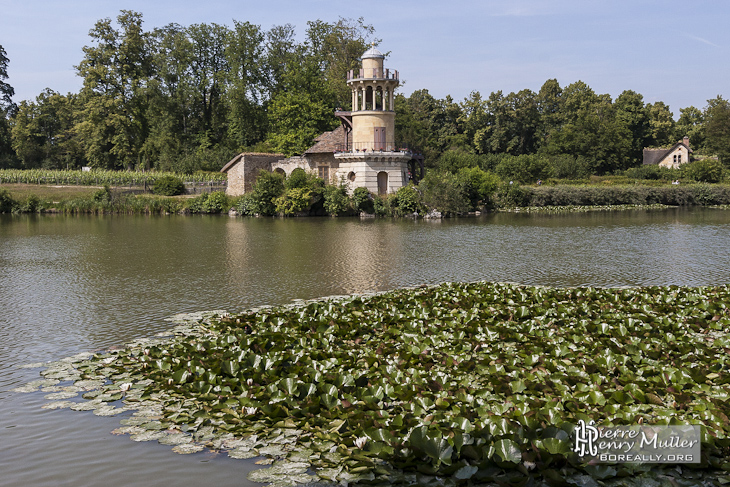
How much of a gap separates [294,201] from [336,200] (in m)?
3.00

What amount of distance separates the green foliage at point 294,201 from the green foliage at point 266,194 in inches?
27.4

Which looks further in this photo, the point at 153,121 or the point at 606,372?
the point at 153,121

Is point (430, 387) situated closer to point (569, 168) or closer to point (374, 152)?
point (374, 152)

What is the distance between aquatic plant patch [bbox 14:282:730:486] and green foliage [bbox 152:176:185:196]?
1679 inches

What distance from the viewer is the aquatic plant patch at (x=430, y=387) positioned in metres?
5.18

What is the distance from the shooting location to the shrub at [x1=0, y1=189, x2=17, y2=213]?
46641mm

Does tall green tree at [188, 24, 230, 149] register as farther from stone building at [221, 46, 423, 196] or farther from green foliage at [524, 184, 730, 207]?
green foliage at [524, 184, 730, 207]

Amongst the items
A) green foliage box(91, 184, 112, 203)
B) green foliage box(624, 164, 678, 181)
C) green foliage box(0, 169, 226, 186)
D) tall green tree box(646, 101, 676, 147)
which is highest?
tall green tree box(646, 101, 676, 147)

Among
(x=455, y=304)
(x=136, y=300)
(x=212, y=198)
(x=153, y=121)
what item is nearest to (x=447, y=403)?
(x=455, y=304)

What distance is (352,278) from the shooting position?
632 inches

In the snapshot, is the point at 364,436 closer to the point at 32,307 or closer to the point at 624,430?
the point at 624,430

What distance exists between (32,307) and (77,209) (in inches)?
1500

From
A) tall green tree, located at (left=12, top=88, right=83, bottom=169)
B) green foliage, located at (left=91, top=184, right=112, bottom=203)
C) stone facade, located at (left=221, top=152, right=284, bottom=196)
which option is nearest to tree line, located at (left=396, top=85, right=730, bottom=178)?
stone facade, located at (left=221, top=152, right=284, bottom=196)

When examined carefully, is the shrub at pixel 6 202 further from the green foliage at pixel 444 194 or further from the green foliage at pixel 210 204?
the green foliage at pixel 444 194
